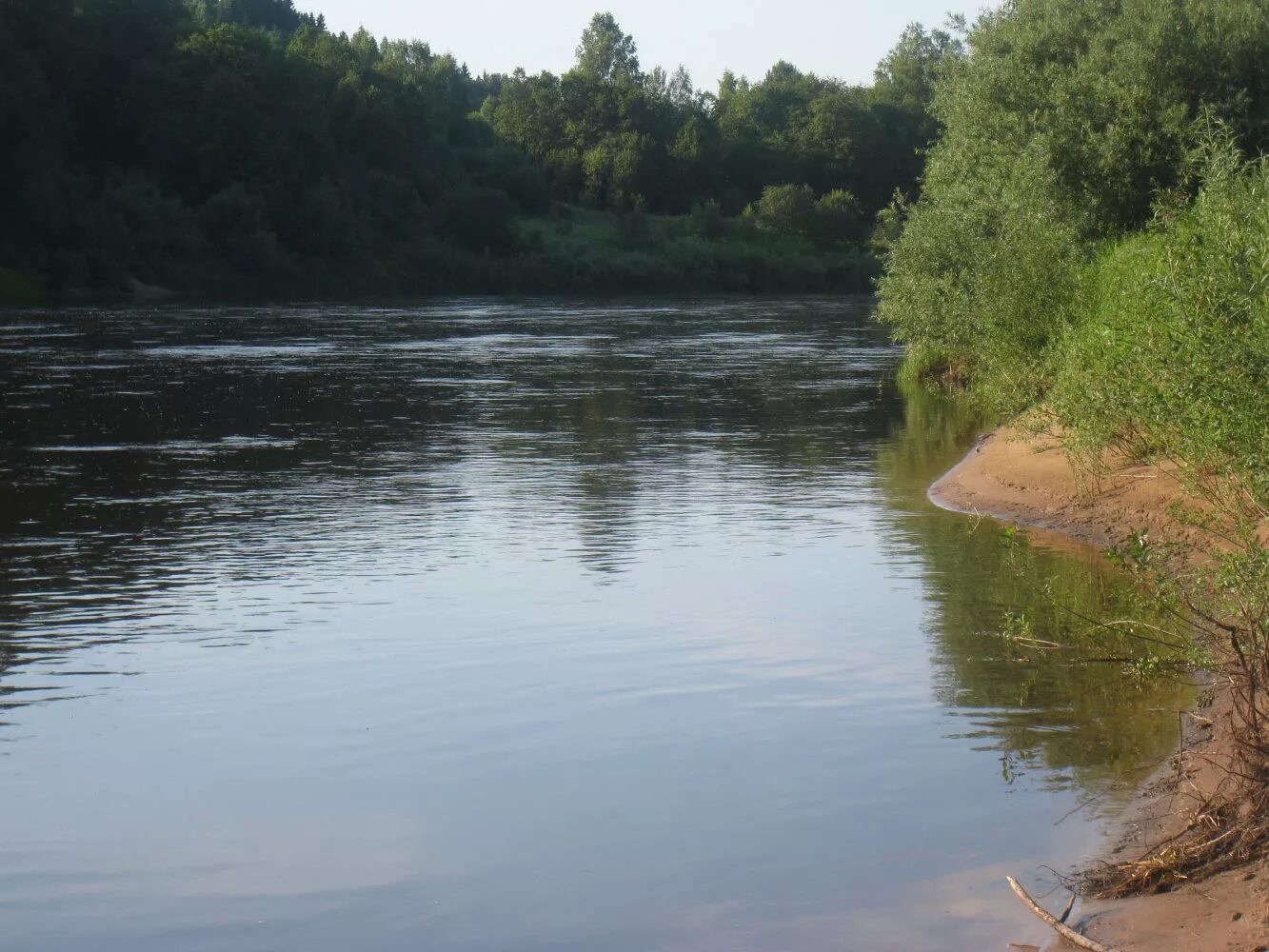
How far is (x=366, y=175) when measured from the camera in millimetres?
104500

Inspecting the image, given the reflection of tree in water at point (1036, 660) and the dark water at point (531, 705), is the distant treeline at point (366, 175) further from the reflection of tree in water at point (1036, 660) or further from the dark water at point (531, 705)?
the reflection of tree in water at point (1036, 660)

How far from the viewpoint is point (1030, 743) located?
10500mm

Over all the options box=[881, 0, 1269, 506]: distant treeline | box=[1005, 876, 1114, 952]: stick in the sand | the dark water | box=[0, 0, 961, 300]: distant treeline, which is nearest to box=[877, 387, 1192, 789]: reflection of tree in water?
the dark water

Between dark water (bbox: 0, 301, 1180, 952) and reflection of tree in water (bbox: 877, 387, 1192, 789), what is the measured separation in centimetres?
5

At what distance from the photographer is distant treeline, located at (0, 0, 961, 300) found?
278ft

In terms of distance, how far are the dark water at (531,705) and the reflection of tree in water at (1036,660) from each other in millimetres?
47

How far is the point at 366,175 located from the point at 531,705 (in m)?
96.7

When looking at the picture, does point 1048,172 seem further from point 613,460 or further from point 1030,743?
point 1030,743

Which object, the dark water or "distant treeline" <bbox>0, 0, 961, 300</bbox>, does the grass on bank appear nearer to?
the dark water

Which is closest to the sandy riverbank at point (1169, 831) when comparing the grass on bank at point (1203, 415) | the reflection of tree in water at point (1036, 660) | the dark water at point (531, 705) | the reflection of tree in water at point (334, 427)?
the grass on bank at point (1203, 415)

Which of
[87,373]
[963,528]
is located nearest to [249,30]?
[87,373]

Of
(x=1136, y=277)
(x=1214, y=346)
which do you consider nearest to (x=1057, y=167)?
(x=1136, y=277)

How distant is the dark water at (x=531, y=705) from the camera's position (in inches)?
321

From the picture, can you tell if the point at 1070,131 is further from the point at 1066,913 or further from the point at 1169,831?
the point at 1066,913
